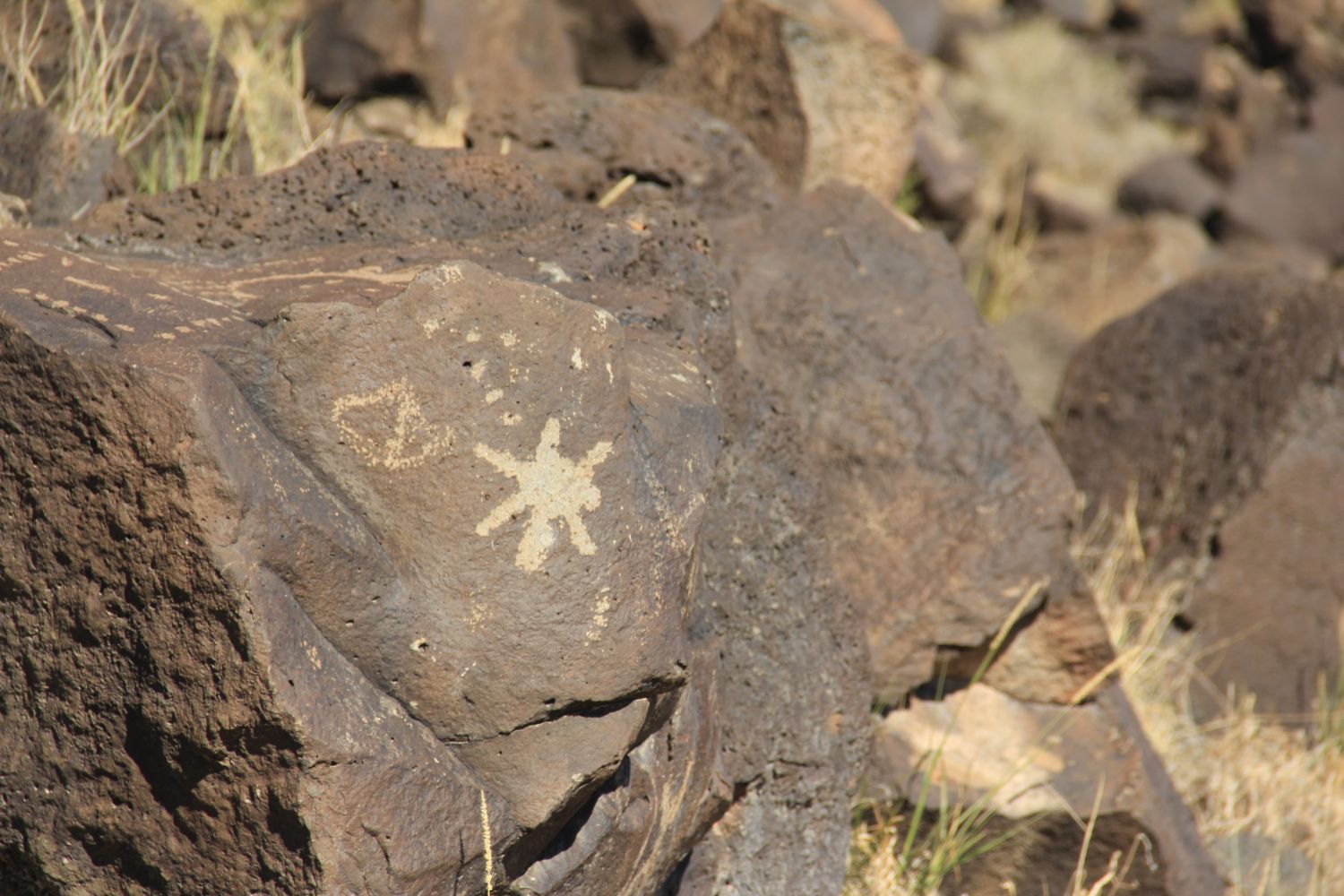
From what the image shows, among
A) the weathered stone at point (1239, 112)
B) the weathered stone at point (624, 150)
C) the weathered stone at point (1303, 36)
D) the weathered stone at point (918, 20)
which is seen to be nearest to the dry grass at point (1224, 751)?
the weathered stone at point (624, 150)

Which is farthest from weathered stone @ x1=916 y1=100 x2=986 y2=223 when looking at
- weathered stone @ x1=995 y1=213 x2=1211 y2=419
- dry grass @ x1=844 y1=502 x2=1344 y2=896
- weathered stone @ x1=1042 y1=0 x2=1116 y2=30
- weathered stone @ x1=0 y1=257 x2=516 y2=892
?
weathered stone @ x1=1042 y1=0 x2=1116 y2=30

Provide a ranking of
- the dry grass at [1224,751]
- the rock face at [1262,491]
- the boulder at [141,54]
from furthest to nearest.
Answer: the rock face at [1262,491] < the dry grass at [1224,751] < the boulder at [141,54]

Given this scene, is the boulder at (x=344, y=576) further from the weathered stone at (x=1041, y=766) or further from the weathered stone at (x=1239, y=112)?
the weathered stone at (x=1239, y=112)

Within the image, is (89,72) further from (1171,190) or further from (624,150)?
(1171,190)

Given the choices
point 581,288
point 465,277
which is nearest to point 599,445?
point 465,277

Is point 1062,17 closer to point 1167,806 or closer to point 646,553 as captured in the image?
point 1167,806

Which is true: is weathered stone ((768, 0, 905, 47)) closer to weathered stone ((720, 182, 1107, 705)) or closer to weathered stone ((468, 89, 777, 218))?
weathered stone ((468, 89, 777, 218))

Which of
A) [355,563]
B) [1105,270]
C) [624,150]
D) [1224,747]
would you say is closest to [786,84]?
[624,150]
